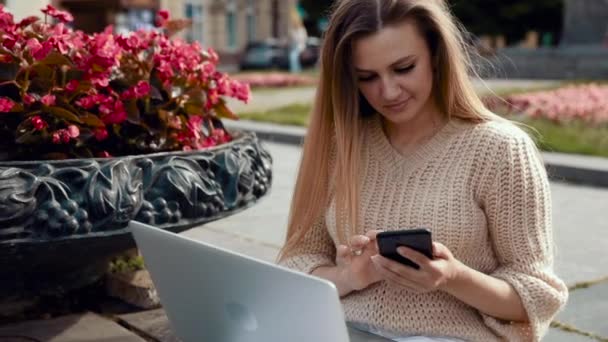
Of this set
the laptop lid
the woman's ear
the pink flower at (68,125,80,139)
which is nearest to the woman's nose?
the woman's ear

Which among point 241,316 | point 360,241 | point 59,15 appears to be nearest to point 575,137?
point 59,15

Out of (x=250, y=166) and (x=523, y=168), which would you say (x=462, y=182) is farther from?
(x=250, y=166)

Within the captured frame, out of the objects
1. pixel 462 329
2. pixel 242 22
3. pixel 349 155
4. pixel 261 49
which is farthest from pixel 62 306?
pixel 242 22

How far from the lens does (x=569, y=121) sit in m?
8.74

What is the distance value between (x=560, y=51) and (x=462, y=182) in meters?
17.8

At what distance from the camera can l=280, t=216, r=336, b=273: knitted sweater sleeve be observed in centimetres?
205

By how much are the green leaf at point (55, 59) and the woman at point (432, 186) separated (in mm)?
833

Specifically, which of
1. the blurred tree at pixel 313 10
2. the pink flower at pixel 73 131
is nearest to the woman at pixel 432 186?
the pink flower at pixel 73 131

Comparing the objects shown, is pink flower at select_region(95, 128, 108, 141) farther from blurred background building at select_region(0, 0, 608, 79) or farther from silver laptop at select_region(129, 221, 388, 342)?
blurred background building at select_region(0, 0, 608, 79)

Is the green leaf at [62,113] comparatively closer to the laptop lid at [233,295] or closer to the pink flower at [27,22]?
the pink flower at [27,22]

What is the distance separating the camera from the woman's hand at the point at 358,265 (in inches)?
68.0

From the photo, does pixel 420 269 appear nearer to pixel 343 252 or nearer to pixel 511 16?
pixel 343 252

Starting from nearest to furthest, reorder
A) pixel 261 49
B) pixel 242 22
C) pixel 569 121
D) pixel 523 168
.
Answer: pixel 523 168
pixel 569 121
pixel 261 49
pixel 242 22

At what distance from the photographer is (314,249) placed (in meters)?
2.08
